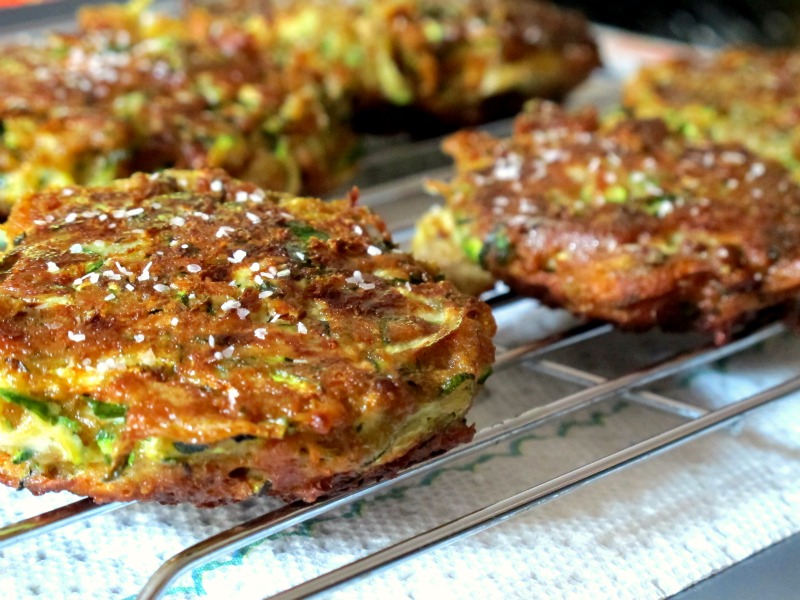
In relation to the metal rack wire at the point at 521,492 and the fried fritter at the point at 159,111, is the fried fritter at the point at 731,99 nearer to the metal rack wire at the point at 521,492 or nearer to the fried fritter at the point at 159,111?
the metal rack wire at the point at 521,492

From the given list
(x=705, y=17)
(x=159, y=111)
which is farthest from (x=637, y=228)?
(x=705, y=17)

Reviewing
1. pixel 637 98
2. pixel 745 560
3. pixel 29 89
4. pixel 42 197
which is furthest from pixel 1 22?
pixel 745 560

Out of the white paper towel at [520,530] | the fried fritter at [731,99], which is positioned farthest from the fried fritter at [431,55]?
the white paper towel at [520,530]

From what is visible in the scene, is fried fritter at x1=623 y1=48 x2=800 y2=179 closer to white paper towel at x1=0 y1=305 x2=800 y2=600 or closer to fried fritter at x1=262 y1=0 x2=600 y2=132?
fried fritter at x1=262 y1=0 x2=600 y2=132

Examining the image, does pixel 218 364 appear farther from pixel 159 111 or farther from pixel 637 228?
pixel 159 111

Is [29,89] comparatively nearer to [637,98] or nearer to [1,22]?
[1,22]

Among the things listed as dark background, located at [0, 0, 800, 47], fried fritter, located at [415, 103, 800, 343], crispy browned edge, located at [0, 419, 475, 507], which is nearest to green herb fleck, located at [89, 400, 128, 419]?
crispy browned edge, located at [0, 419, 475, 507]
